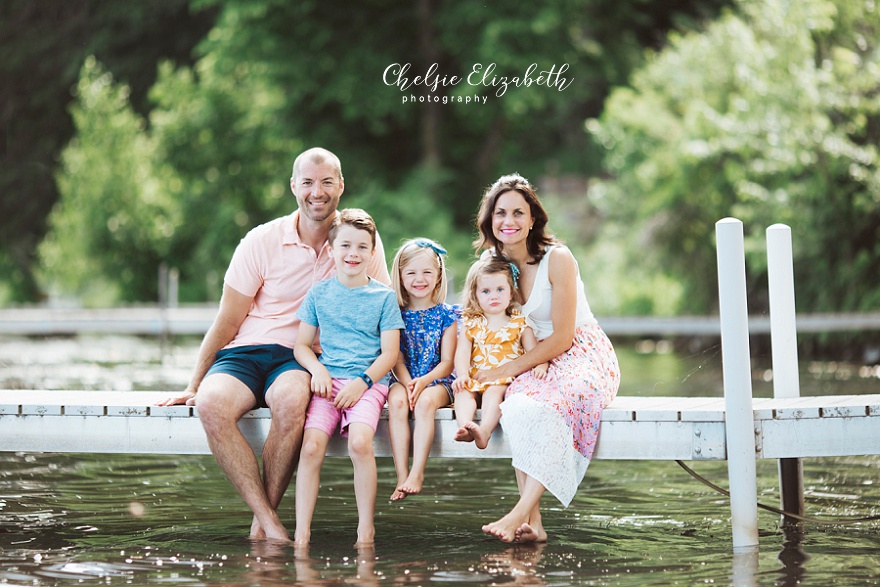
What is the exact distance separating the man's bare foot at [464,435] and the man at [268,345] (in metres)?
0.69

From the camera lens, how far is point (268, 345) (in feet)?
19.5

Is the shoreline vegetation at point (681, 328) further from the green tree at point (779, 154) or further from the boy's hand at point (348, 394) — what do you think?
the boy's hand at point (348, 394)

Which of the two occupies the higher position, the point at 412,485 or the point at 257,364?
the point at 257,364

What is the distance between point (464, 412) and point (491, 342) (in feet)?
1.28

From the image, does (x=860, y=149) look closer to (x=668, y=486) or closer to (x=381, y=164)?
(x=668, y=486)

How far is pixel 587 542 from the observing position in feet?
19.3

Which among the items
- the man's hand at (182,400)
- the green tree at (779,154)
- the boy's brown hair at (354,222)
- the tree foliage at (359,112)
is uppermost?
the tree foliage at (359,112)

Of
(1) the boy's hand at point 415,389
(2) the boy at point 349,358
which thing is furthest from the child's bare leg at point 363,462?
(1) the boy's hand at point 415,389

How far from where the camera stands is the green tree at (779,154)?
53.4 feet

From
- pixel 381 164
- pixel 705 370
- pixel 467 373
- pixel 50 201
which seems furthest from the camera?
pixel 50 201

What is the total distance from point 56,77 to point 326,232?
31.2 m

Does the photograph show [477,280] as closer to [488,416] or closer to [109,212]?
[488,416]

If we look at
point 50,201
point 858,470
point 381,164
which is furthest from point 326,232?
point 50,201

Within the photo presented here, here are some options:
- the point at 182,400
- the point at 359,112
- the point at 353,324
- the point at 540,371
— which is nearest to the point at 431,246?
the point at 353,324
